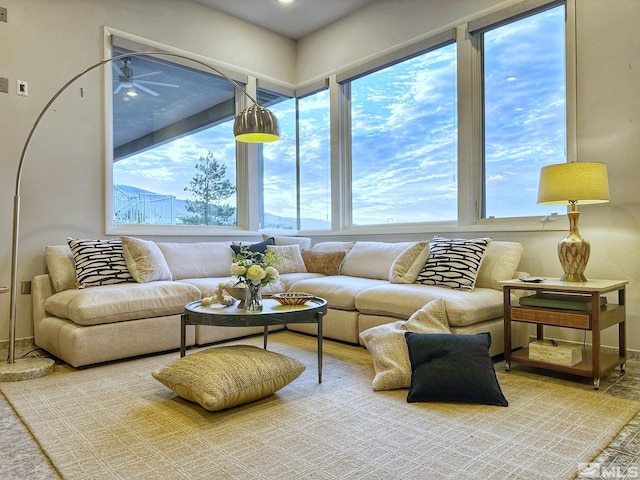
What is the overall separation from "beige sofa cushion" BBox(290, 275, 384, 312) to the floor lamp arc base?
6.64ft

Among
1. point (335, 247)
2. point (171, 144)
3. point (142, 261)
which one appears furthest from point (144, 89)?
point (335, 247)

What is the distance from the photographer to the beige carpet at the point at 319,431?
5.29 feet

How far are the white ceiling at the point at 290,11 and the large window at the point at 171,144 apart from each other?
2.61ft

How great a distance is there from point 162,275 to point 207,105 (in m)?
2.32

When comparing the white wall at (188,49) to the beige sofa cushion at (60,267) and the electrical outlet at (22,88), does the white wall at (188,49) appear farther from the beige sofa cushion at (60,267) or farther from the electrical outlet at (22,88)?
the beige sofa cushion at (60,267)

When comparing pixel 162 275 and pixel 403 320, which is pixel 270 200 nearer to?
pixel 162 275

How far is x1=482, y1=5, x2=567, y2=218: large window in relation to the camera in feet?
11.6

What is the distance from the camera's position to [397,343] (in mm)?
2643

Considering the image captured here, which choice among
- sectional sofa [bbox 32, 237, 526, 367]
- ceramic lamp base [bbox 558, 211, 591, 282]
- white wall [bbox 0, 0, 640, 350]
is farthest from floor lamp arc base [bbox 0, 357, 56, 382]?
ceramic lamp base [bbox 558, 211, 591, 282]

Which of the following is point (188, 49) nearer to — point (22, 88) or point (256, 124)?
point (22, 88)

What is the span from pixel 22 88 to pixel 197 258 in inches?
80.6

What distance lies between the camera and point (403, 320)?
122 inches

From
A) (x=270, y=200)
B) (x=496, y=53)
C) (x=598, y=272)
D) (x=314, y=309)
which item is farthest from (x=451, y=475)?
(x=270, y=200)

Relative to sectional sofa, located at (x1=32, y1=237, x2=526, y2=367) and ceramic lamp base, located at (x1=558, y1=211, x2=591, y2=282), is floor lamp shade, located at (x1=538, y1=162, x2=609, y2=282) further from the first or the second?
sectional sofa, located at (x1=32, y1=237, x2=526, y2=367)
